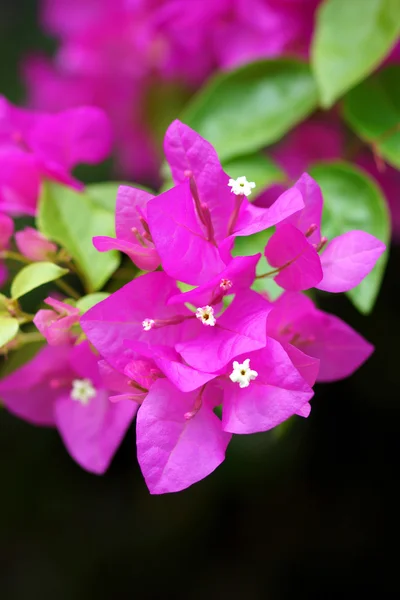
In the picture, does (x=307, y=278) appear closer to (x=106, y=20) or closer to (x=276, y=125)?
(x=276, y=125)

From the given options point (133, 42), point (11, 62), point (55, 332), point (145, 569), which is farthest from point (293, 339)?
point (11, 62)

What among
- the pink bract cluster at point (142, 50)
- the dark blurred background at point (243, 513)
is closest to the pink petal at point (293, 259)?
the pink bract cluster at point (142, 50)

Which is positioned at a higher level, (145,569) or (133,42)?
(133,42)

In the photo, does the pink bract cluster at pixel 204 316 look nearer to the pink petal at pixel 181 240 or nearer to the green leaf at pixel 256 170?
the pink petal at pixel 181 240

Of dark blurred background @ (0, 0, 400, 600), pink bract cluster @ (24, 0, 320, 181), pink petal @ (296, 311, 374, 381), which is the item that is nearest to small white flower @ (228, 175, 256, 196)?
pink petal @ (296, 311, 374, 381)

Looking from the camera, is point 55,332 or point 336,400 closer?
point 55,332

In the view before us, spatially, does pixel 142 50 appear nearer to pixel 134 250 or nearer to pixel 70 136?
pixel 70 136

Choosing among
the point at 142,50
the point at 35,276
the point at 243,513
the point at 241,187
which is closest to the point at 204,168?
the point at 241,187
